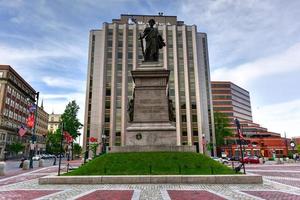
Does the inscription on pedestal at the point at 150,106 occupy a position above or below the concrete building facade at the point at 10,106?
below

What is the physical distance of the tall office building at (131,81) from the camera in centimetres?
6906

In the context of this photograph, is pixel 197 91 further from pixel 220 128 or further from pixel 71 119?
pixel 71 119

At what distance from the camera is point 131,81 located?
237 ft

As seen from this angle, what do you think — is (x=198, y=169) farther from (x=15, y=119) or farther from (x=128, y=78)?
(x=15, y=119)

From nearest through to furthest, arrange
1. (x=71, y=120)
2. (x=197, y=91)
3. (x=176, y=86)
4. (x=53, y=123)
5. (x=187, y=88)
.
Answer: (x=71, y=120), (x=176, y=86), (x=187, y=88), (x=197, y=91), (x=53, y=123)

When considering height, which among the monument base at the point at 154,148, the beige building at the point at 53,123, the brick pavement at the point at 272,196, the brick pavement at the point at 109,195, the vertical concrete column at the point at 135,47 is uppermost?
the vertical concrete column at the point at 135,47

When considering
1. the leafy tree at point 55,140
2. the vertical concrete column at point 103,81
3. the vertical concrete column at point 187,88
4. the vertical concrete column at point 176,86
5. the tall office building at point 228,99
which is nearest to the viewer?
the leafy tree at point 55,140

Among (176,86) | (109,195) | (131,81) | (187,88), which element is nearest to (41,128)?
(131,81)

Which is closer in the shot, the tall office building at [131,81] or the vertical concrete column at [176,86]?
the vertical concrete column at [176,86]

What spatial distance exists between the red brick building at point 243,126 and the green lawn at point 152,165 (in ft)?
239

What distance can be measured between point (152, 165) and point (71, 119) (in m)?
48.7

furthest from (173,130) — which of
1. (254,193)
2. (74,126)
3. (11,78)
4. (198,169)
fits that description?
(11,78)

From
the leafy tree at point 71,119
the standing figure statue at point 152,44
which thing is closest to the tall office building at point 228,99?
the leafy tree at point 71,119

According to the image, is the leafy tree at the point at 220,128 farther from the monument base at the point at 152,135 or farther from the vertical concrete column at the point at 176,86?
the monument base at the point at 152,135
